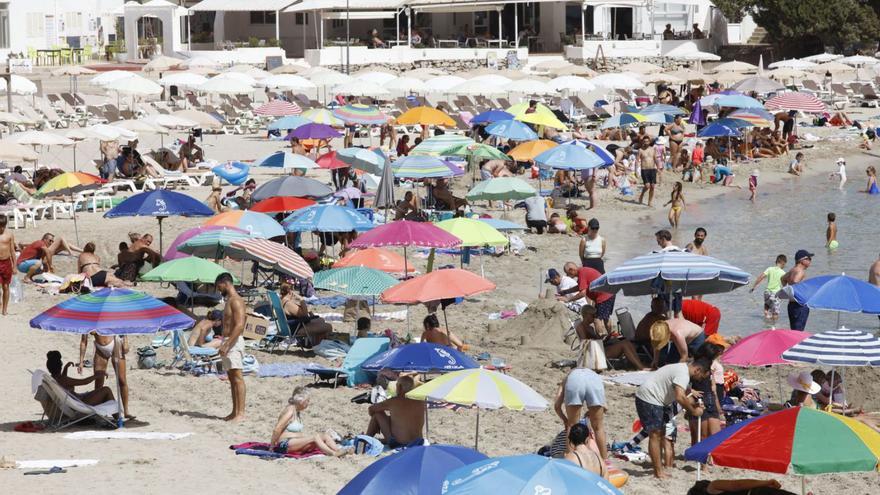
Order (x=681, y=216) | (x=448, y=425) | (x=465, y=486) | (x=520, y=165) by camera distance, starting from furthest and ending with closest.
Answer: (x=520, y=165) → (x=681, y=216) → (x=448, y=425) → (x=465, y=486)

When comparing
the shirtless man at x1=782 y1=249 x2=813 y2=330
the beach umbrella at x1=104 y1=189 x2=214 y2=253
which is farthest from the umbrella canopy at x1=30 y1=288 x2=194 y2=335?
the shirtless man at x1=782 y1=249 x2=813 y2=330

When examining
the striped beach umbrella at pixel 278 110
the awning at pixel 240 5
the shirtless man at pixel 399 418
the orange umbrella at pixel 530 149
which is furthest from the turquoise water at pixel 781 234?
the awning at pixel 240 5

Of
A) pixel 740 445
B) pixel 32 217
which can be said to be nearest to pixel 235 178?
pixel 32 217

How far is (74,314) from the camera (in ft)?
38.4

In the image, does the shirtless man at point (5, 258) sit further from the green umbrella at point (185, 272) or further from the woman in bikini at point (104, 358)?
the woman in bikini at point (104, 358)

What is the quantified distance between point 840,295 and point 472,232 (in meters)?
4.99

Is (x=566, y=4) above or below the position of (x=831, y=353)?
above

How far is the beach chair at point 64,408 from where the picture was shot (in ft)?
40.0

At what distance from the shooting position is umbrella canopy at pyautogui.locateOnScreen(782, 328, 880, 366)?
1173cm

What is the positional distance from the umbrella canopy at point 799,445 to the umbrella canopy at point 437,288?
6.14 meters

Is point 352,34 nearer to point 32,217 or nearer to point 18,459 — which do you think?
point 32,217

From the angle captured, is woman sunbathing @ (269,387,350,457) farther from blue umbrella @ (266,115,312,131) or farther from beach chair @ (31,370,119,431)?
blue umbrella @ (266,115,312,131)

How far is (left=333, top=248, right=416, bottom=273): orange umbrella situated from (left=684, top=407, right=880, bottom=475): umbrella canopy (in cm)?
813

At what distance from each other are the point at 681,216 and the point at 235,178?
8.43 m
